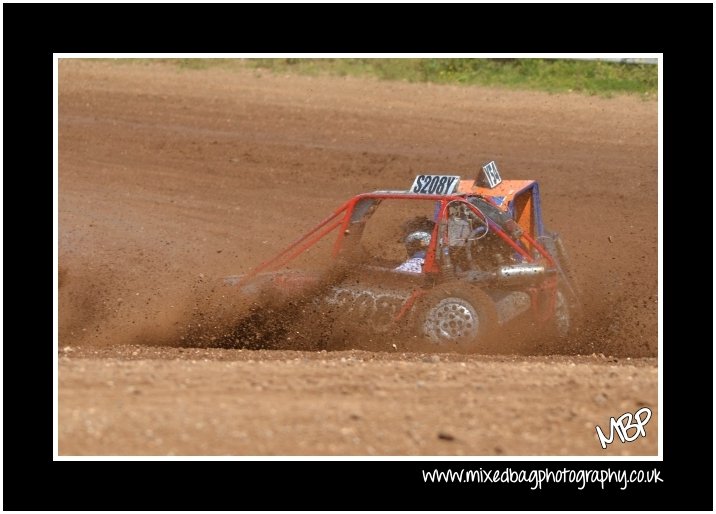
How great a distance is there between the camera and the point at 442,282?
8297 millimetres

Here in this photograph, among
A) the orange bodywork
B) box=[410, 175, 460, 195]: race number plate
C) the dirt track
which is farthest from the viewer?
the orange bodywork

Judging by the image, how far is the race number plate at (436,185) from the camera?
856cm

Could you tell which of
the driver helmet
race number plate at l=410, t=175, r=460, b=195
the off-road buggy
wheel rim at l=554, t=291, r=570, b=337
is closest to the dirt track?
wheel rim at l=554, t=291, r=570, b=337

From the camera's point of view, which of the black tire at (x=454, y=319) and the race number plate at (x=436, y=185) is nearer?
the black tire at (x=454, y=319)

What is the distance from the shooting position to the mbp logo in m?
6.12

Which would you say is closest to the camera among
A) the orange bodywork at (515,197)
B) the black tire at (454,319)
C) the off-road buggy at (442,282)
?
the black tire at (454,319)

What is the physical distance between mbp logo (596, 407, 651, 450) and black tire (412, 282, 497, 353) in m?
1.87

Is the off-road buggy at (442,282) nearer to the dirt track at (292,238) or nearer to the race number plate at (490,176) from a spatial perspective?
the race number plate at (490,176)

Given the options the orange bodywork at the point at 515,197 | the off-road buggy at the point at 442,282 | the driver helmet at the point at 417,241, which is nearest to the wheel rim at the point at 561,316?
the off-road buggy at the point at 442,282

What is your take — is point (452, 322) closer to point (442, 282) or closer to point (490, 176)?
point (442, 282)

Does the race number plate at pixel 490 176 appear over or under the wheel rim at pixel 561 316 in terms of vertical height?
over

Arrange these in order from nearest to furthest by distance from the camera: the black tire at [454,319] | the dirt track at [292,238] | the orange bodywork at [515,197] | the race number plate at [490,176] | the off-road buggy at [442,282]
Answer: the dirt track at [292,238] → the black tire at [454,319] → the off-road buggy at [442,282] → the orange bodywork at [515,197] → the race number plate at [490,176]

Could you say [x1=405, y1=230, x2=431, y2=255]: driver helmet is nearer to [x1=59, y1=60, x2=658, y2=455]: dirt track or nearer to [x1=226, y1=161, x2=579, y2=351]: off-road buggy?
[x1=226, y1=161, x2=579, y2=351]: off-road buggy

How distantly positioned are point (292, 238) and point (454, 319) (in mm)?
4464
